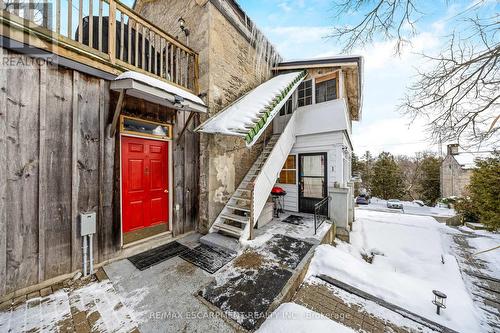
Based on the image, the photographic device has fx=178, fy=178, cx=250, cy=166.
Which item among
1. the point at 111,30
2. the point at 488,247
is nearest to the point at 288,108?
the point at 111,30

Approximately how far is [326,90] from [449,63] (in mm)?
3239

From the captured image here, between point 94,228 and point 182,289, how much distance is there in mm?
1653

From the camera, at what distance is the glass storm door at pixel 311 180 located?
6266mm

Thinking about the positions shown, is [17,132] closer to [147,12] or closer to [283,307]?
[283,307]

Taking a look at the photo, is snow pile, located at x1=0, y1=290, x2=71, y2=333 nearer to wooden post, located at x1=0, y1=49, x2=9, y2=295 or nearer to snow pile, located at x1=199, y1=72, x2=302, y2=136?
wooden post, located at x1=0, y1=49, x2=9, y2=295

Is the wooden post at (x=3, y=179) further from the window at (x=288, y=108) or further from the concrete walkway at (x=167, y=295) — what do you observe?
the window at (x=288, y=108)

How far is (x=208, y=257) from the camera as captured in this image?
327cm

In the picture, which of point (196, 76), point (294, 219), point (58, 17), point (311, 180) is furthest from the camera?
point (311, 180)

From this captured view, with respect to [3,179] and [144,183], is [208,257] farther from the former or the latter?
[3,179]

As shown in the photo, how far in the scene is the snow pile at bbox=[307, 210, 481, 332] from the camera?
2.54m

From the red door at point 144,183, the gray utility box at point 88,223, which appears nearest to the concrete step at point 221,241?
the red door at point 144,183

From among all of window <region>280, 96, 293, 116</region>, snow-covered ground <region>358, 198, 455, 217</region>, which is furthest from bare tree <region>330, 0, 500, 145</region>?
snow-covered ground <region>358, 198, 455, 217</region>

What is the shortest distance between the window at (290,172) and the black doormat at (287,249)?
3.06 meters

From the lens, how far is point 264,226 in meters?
4.99
